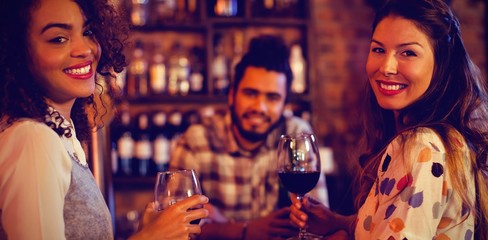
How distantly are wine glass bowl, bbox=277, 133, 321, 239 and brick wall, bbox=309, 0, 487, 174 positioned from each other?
2.63 m

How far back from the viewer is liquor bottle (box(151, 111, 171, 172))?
11.6ft

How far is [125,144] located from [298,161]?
2.33 meters

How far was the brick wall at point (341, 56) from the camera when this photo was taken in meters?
4.02

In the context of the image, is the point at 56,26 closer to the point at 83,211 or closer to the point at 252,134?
the point at 83,211

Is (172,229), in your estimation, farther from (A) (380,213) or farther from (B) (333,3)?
(B) (333,3)

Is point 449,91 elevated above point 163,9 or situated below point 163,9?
below

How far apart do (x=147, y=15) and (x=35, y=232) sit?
9.82 feet

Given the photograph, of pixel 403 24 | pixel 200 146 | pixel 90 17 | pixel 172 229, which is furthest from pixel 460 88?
pixel 200 146

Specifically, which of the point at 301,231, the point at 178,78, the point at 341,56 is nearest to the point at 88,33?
the point at 301,231

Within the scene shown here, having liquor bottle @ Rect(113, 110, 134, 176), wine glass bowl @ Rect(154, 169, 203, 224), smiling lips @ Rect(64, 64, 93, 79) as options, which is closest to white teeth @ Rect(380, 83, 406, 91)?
wine glass bowl @ Rect(154, 169, 203, 224)

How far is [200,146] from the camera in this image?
7.80 feet

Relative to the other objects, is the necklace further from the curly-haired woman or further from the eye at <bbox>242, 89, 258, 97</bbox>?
the eye at <bbox>242, 89, 258, 97</bbox>

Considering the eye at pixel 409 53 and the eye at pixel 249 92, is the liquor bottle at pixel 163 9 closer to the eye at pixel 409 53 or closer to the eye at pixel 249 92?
the eye at pixel 249 92

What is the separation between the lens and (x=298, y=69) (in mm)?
3764
